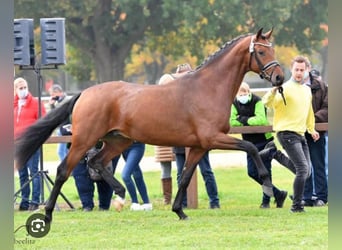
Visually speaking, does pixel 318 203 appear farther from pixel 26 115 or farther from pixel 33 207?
pixel 26 115

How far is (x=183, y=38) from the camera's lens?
43.8m

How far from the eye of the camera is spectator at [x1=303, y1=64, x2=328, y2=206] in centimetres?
1070

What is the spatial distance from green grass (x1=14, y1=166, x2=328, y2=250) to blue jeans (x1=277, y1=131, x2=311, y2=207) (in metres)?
0.25

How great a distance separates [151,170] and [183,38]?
26204 mm

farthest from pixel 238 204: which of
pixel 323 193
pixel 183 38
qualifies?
pixel 183 38

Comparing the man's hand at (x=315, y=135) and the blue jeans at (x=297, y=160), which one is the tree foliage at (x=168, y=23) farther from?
the blue jeans at (x=297, y=160)

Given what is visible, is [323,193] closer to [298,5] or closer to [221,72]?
[221,72]

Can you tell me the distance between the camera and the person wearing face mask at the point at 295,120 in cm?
939

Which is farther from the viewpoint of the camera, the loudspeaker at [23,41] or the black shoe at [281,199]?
the loudspeaker at [23,41]

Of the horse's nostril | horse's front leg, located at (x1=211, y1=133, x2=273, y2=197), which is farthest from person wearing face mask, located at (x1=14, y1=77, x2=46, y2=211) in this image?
the horse's nostril

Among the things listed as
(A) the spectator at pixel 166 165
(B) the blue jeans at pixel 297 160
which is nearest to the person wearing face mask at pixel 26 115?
(A) the spectator at pixel 166 165

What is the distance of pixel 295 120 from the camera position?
9.52 metres

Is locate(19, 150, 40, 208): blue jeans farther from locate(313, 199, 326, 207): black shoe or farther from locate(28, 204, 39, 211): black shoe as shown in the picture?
locate(313, 199, 326, 207): black shoe

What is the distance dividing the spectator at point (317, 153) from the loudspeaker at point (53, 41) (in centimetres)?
358
